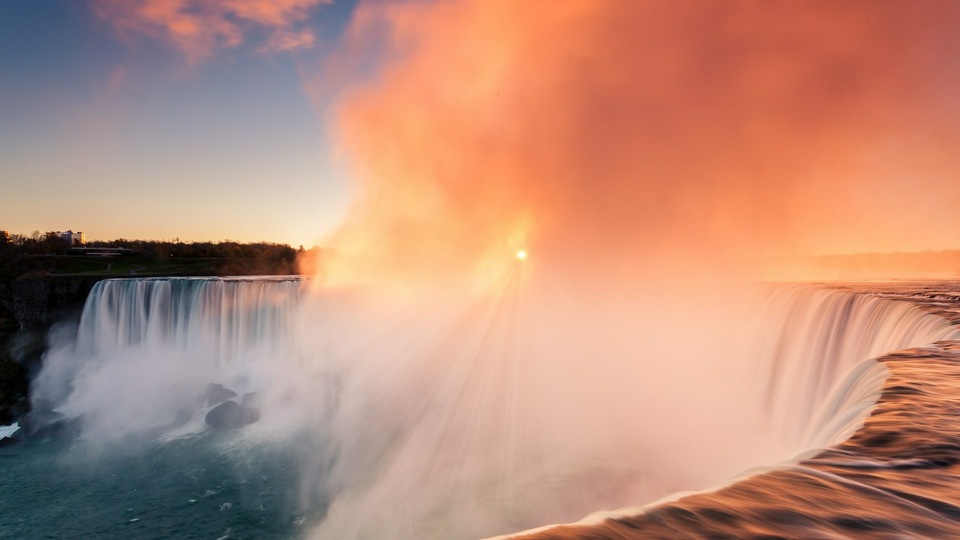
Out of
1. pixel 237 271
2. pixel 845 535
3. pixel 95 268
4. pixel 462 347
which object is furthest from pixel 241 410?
pixel 95 268

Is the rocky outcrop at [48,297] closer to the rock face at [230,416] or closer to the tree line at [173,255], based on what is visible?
the tree line at [173,255]

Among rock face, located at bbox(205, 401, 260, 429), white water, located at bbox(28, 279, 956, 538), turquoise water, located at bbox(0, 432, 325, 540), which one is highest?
white water, located at bbox(28, 279, 956, 538)

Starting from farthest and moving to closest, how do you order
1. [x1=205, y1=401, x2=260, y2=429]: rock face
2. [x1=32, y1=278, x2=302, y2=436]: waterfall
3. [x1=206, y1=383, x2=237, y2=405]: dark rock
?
[x1=32, y1=278, x2=302, y2=436]: waterfall → [x1=206, y1=383, x2=237, y2=405]: dark rock → [x1=205, y1=401, x2=260, y2=429]: rock face

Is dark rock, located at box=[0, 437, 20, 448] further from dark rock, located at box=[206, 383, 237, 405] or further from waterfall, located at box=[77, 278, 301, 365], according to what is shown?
waterfall, located at box=[77, 278, 301, 365]

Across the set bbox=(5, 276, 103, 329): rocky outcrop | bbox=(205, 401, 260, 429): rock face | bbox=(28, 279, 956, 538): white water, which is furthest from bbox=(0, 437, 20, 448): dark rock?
bbox=(5, 276, 103, 329): rocky outcrop

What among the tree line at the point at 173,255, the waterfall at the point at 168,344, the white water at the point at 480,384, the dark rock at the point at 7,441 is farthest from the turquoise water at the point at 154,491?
the tree line at the point at 173,255

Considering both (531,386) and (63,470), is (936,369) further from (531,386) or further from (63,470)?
(63,470)
